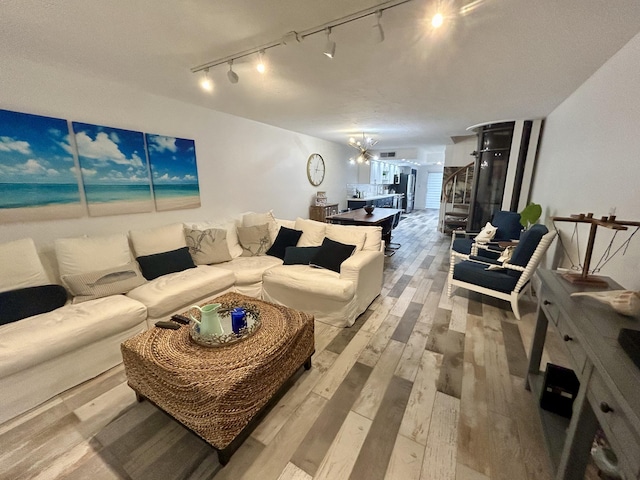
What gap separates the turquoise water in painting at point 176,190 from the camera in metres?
3.11

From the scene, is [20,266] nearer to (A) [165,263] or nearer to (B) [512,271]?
(A) [165,263]

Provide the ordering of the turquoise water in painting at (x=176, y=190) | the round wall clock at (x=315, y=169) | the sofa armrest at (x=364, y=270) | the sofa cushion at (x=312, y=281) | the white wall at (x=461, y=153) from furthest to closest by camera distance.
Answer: the white wall at (x=461, y=153) < the round wall clock at (x=315, y=169) < the turquoise water in painting at (x=176, y=190) < the sofa armrest at (x=364, y=270) < the sofa cushion at (x=312, y=281)

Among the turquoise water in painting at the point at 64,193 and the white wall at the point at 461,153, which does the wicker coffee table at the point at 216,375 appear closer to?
the turquoise water in painting at the point at 64,193

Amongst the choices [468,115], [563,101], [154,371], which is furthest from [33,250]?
[563,101]

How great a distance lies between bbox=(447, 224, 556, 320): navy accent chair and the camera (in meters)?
2.49

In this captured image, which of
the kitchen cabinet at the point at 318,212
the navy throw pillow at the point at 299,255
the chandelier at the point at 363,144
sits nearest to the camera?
the navy throw pillow at the point at 299,255

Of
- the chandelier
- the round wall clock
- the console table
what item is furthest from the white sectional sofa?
the chandelier

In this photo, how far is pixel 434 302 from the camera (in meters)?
3.04

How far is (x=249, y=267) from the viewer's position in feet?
9.85

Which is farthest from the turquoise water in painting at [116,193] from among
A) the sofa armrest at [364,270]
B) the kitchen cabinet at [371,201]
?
the kitchen cabinet at [371,201]

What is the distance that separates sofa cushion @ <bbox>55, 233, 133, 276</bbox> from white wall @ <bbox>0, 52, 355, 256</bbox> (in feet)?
1.04

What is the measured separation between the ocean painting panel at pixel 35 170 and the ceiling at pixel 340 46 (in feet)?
1.76

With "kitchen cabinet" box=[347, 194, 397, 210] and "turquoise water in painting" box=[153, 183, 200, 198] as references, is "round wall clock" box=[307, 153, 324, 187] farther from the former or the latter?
"turquoise water in painting" box=[153, 183, 200, 198]

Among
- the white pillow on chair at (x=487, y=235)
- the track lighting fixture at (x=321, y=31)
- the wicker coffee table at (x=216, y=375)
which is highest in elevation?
the track lighting fixture at (x=321, y=31)
